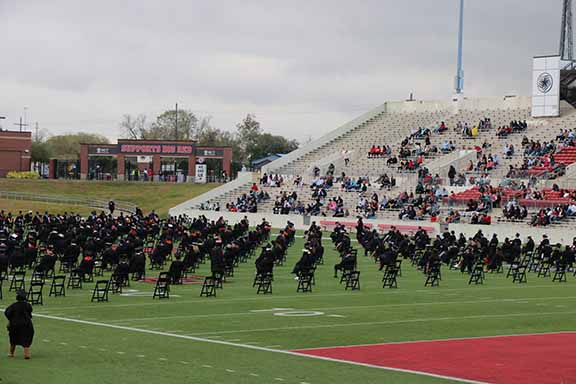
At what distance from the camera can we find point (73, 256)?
31.8 m

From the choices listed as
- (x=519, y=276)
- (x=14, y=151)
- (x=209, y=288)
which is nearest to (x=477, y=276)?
(x=519, y=276)

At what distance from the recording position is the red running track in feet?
55.3

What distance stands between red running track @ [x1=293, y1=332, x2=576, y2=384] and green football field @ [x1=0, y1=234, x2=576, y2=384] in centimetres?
63

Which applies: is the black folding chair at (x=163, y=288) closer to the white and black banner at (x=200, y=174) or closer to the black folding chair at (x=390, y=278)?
the black folding chair at (x=390, y=278)

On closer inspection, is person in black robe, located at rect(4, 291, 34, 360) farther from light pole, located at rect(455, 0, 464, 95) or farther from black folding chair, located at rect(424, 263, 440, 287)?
light pole, located at rect(455, 0, 464, 95)

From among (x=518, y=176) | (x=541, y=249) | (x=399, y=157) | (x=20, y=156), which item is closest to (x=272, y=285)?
(x=541, y=249)

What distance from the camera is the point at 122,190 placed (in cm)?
7775

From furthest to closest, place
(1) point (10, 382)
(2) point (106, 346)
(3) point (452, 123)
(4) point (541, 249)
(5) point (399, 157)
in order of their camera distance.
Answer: (3) point (452, 123) → (5) point (399, 157) → (4) point (541, 249) → (2) point (106, 346) → (1) point (10, 382)

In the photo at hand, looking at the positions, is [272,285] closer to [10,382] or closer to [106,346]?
[106,346]

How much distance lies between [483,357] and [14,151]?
7784 cm

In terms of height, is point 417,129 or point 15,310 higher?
point 417,129

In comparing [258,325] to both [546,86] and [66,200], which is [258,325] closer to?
[546,86]

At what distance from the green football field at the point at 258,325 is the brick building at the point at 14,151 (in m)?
61.0

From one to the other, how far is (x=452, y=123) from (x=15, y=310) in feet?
181
